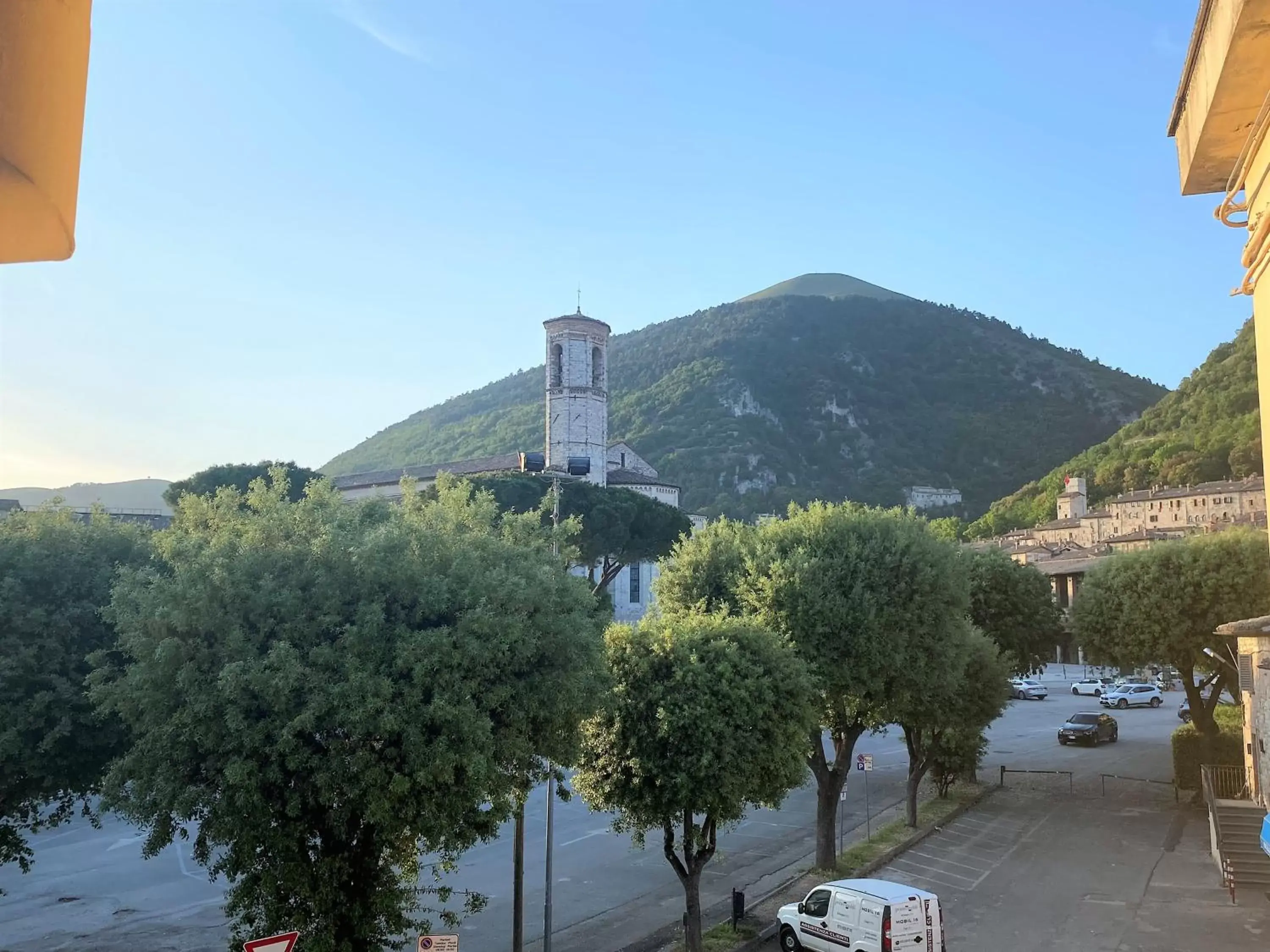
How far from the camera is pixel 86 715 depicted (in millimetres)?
12914

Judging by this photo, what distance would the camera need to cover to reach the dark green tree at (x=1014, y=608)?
35.9m

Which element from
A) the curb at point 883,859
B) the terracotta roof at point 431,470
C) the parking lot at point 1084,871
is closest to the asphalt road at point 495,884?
the curb at point 883,859

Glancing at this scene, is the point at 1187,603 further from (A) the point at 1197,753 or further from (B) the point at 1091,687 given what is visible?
(B) the point at 1091,687

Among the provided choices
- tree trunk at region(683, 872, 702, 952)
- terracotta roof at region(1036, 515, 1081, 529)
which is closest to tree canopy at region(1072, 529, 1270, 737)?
tree trunk at region(683, 872, 702, 952)

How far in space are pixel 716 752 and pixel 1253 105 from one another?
12.6 metres

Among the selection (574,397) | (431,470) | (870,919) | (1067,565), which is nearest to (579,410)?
(574,397)

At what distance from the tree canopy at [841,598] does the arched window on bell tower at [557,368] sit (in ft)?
201

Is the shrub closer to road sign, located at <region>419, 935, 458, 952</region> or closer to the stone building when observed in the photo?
road sign, located at <region>419, 935, 458, 952</region>

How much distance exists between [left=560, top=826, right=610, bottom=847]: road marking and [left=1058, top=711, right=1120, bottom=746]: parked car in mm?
23441

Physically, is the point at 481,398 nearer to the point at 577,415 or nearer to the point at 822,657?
the point at 577,415

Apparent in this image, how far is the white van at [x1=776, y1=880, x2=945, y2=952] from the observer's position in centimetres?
1451

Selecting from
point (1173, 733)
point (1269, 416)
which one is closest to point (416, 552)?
point (1269, 416)

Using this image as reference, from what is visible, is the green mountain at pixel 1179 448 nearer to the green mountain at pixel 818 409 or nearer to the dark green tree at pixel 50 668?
the green mountain at pixel 818 409

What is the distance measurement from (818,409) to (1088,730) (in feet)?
374
